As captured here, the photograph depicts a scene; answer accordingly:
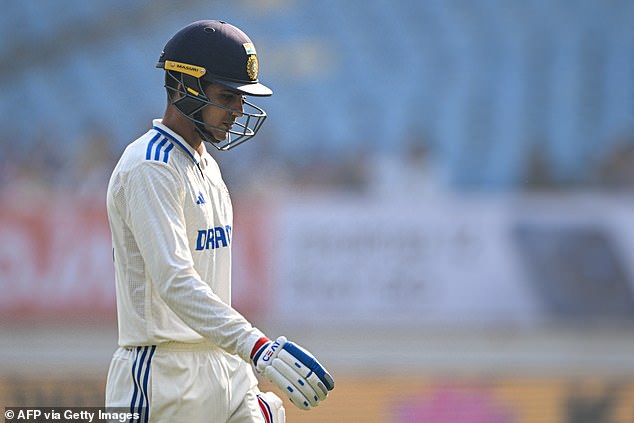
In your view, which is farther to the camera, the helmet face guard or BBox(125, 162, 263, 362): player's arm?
the helmet face guard

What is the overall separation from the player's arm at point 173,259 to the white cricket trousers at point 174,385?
24 cm

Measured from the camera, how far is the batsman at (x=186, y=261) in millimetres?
3188

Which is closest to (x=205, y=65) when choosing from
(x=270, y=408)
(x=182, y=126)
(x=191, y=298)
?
(x=182, y=126)

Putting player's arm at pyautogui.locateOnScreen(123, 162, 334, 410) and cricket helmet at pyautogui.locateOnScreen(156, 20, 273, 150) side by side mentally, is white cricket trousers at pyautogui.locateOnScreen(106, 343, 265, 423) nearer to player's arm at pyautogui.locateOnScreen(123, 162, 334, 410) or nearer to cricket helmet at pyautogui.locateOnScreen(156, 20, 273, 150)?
player's arm at pyautogui.locateOnScreen(123, 162, 334, 410)

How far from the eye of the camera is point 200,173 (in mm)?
3504

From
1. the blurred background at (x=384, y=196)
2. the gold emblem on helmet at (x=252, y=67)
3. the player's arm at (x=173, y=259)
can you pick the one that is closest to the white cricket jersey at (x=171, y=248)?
the player's arm at (x=173, y=259)

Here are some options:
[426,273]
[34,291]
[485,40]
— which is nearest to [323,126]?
[485,40]

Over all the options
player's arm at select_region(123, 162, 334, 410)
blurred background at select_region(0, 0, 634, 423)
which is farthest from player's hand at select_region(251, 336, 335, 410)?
blurred background at select_region(0, 0, 634, 423)

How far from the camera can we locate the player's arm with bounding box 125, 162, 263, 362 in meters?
3.17

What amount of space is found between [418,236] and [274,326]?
1932mm

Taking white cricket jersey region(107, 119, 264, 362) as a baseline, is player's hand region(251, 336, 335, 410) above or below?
below

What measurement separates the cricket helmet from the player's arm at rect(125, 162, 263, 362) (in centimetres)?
27

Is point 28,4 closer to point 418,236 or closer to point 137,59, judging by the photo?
point 137,59

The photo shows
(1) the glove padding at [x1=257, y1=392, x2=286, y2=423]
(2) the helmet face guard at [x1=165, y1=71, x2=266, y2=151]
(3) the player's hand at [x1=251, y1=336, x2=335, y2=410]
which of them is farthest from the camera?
(1) the glove padding at [x1=257, y1=392, x2=286, y2=423]
